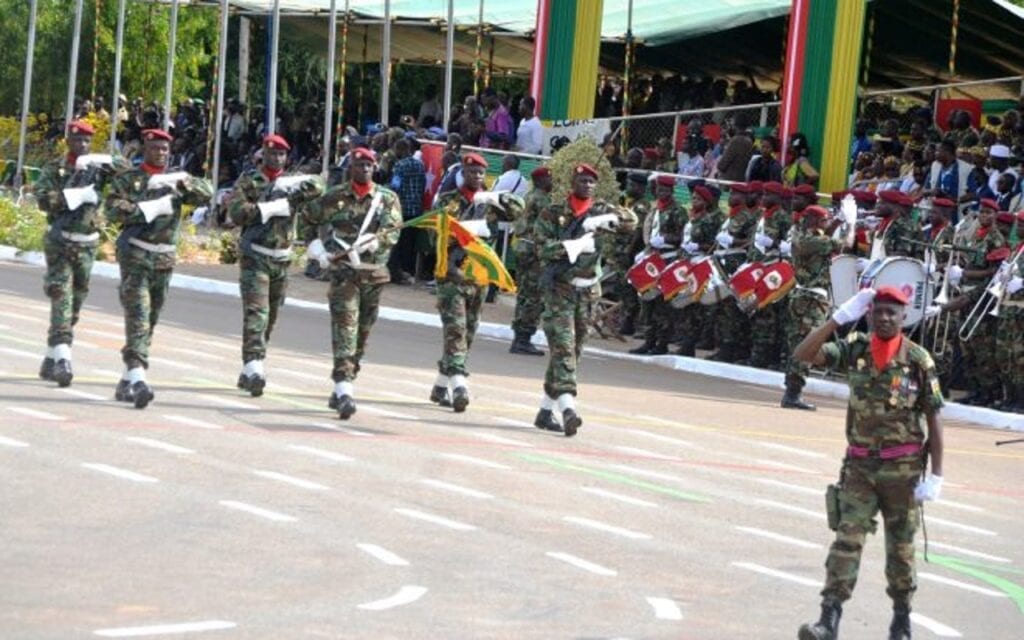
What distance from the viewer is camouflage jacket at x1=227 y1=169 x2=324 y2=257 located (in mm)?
18703

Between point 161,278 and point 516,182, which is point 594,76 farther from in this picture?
point 161,278

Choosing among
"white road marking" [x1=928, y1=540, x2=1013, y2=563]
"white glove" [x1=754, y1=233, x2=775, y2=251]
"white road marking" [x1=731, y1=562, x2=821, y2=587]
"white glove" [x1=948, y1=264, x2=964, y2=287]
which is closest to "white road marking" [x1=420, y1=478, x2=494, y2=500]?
"white road marking" [x1=731, y1=562, x2=821, y2=587]

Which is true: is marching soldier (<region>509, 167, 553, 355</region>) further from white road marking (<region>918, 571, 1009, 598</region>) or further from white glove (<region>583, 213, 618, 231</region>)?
white road marking (<region>918, 571, 1009, 598</region>)

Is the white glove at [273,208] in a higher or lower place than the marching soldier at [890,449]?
higher

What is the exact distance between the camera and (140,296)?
18266 millimetres

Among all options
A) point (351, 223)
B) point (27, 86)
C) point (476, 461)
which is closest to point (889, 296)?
point (476, 461)

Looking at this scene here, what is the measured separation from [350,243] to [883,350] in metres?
7.57

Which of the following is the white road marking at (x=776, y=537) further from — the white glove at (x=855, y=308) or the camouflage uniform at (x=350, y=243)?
the camouflage uniform at (x=350, y=243)

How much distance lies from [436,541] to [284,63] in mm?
45916

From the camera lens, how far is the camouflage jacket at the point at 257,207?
18.7 meters

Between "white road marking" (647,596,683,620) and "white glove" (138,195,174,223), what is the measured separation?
7053mm

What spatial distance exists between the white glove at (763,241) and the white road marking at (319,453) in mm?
9443

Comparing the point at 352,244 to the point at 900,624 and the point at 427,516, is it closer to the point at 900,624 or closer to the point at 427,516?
the point at 427,516

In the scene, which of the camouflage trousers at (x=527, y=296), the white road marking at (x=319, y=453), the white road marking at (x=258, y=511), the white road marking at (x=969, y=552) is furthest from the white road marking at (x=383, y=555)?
the camouflage trousers at (x=527, y=296)
